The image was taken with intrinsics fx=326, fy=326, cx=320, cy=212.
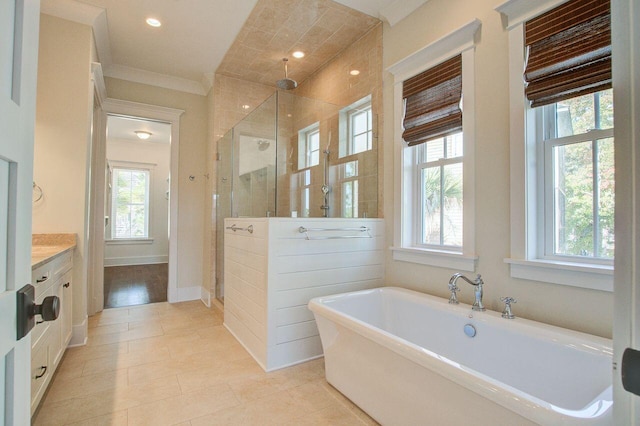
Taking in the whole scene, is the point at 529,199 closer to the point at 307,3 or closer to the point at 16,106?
the point at 16,106

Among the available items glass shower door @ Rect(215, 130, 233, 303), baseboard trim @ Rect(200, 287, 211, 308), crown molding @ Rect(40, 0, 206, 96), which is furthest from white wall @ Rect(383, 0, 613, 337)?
crown molding @ Rect(40, 0, 206, 96)

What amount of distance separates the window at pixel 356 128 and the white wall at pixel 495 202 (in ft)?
2.77

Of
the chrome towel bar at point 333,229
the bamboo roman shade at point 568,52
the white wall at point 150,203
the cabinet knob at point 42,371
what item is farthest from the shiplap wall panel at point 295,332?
the white wall at point 150,203

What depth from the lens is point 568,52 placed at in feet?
5.60

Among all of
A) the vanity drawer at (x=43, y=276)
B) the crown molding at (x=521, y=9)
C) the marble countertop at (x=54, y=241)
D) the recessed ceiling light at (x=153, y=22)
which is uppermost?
the recessed ceiling light at (x=153, y=22)

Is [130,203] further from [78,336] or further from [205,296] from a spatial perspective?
[78,336]

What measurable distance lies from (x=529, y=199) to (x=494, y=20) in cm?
115

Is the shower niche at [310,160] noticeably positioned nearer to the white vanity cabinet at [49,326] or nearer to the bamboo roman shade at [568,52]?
the bamboo roman shade at [568,52]

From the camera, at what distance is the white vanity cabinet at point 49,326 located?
1.74 metres

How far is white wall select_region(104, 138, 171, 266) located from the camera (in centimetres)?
736

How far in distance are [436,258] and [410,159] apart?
865 millimetres

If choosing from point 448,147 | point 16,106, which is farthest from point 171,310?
point 16,106

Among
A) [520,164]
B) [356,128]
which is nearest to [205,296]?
[356,128]

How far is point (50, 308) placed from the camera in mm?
648
